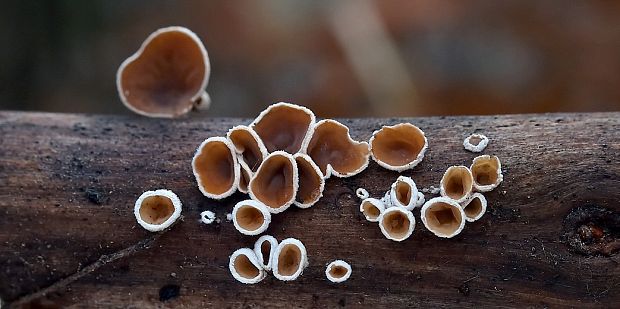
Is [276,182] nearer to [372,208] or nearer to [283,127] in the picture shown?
[283,127]

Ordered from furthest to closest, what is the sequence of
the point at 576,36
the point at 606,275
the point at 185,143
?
the point at 576,36 → the point at 185,143 → the point at 606,275

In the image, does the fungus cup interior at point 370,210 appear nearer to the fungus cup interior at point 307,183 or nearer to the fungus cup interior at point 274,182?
the fungus cup interior at point 307,183

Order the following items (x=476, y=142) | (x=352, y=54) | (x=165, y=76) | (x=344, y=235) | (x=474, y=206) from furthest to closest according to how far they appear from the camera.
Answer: (x=352, y=54), (x=165, y=76), (x=476, y=142), (x=344, y=235), (x=474, y=206)

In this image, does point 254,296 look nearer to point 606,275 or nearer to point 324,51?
point 606,275

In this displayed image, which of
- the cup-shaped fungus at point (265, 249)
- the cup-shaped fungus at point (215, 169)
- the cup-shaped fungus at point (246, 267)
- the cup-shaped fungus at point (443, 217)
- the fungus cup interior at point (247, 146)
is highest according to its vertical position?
the cup-shaped fungus at point (443, 217)

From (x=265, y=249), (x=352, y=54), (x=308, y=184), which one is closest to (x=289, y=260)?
(x=265, y=249)

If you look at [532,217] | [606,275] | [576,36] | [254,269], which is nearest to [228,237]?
[254,269]

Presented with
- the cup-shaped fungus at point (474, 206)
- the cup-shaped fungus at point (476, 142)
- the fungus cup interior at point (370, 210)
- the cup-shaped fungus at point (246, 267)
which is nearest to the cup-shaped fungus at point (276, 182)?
the cup-shaped fungus at point (246, 267)
